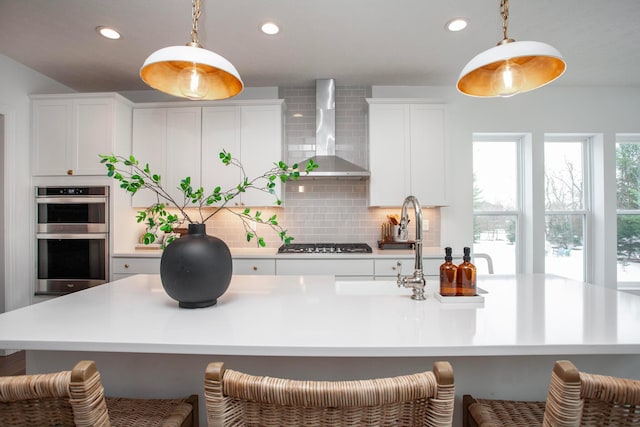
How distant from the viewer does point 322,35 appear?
2.54m

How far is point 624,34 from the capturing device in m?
2.54

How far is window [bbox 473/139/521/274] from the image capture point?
366 cm

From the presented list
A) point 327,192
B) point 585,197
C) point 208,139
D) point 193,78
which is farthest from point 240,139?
point 585,197

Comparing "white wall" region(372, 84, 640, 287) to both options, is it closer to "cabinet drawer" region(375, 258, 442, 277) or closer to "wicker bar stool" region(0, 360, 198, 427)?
"cabinet drawer" region(375, 258, 442, 277)

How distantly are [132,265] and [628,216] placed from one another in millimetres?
5416

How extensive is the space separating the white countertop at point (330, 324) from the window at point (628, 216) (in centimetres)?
298

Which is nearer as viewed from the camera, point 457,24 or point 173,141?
point 457,24

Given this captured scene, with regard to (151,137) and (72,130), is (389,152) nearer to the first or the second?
(151,137)

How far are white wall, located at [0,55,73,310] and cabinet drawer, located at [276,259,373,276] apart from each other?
2.43 metres

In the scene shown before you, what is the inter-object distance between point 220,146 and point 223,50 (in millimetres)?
921

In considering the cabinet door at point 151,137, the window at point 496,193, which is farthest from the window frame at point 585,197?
the cabinet door at point 151,137

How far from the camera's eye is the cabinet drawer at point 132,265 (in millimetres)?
3021

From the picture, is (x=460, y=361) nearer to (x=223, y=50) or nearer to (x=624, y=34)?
(x=223, y=50)

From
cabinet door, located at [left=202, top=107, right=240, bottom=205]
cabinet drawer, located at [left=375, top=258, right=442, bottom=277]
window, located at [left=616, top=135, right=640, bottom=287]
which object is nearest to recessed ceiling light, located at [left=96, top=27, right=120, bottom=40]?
cabinet door, located at [left=202, top=107, right=240, bottom=205]
